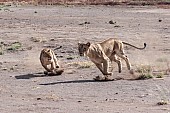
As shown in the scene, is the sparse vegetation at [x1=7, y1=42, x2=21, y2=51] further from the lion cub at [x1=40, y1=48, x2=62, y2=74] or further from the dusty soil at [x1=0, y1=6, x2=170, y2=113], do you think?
the lion cub at [x1=40, y1=48, x2=62, y2=74]

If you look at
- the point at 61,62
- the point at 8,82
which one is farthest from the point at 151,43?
the point at 8,82

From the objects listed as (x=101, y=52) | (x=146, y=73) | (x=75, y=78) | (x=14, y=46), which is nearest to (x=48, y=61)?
(x=75, y=78)

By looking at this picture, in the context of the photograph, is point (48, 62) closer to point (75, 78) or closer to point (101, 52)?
point (75, 78)

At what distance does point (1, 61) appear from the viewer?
22.7 metres

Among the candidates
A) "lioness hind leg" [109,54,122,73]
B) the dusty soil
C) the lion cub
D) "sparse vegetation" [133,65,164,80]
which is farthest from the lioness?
the lion cub

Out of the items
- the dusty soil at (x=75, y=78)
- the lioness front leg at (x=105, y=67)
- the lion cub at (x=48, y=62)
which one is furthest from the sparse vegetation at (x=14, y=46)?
the lioness front leg at (x=105, y=67)

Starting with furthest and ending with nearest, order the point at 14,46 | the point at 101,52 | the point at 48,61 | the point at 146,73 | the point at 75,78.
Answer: the point at 14,46 < the point at 48,61 < the point at 75,78 < the point at 101,52 < the point at 146,73

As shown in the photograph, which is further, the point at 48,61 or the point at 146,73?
the point at 48,61

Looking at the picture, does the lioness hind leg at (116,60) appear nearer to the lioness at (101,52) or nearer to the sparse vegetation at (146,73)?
the lioness at (101,52)

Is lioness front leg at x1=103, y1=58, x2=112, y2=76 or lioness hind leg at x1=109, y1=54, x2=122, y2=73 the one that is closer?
lioness front leg at x1=103, y1=58, x2=112, y2=76

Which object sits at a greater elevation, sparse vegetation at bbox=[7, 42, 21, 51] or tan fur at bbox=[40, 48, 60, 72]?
tan fur at bbox=[40, 48, 60, 72]

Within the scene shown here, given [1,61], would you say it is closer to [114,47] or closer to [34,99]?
[114,47]

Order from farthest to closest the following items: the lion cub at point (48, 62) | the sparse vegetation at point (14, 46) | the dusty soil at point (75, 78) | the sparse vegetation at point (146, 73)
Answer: the sparse vegetation at point (14, 46)
the lion cub at point (48, 62)
the sparse vegetation at point (146, 73)
the dusty soil at point (75, 78)

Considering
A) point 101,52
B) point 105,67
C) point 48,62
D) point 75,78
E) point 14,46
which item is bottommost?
point 14,46
